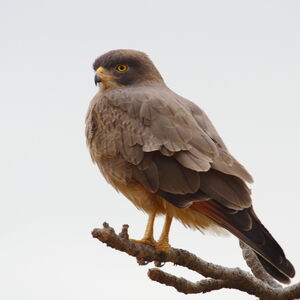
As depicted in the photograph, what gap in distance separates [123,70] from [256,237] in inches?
94.9

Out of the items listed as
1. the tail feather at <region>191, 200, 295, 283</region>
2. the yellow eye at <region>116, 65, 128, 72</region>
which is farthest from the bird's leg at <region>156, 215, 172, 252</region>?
the yellow eye at <region>116, 65, 128, 72</region>

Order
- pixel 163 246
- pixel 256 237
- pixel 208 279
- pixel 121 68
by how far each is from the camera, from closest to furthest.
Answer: pixel 256 237 < pixel 208 279 < pixel 163 246 < pixel 121 68

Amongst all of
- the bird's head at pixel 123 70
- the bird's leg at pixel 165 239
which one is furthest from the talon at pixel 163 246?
the bird's head at pixel 123 70

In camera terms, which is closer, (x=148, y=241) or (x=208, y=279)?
(x=208, y=279)

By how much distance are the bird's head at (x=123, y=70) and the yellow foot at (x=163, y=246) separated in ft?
5.78

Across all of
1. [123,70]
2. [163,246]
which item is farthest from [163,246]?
[123,70]

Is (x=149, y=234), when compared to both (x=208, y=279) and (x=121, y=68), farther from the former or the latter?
(x=121, y=68)

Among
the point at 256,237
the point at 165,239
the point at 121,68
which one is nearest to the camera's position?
the point at 256,237

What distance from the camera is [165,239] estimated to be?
5117 millimetres

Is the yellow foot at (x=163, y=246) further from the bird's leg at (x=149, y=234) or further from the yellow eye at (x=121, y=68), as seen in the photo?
the yellow eye at (x=121, y=68)

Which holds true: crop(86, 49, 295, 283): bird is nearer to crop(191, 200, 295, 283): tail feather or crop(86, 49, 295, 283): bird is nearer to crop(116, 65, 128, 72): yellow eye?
crop(191, 200, 295, 283): tail feather

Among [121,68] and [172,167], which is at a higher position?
[121,68]

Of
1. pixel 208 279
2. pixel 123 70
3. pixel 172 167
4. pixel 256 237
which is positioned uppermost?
pixel 123 70

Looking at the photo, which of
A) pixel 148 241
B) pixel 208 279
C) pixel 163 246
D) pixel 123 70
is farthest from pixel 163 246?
pixel 123 70
